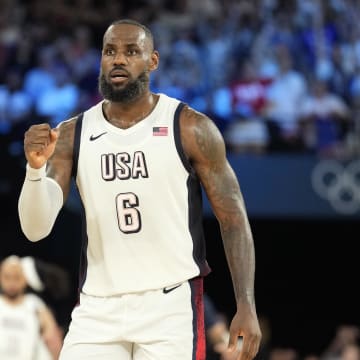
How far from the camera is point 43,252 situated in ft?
43.3

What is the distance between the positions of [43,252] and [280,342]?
4451 millimetres

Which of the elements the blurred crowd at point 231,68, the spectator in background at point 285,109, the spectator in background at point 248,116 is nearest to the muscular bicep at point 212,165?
the blurred crowd at point 231,68

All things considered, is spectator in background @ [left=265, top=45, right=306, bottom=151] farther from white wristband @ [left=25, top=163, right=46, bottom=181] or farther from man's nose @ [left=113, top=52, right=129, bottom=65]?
white wristband @ [left=25, top=163, right=46, bottom=181]

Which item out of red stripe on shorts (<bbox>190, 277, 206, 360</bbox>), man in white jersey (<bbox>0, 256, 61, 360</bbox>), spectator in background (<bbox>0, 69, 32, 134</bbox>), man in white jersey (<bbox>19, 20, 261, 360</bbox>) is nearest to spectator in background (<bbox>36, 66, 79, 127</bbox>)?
spectator in background (<bbox>0, 69, 32, 134</bbox>)

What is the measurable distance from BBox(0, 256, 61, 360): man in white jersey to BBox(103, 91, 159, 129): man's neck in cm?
405

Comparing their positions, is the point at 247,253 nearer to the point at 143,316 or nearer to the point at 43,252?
the point at 143,316

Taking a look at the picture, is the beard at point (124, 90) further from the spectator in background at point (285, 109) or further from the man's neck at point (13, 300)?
the spectator in background at point (285, 109)

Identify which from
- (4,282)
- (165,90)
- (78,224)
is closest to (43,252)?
(78,224)

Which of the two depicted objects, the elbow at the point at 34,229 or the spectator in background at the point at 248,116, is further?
the spectator in background at the point at 248,116

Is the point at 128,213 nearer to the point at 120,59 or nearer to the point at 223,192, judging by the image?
the point at 223,192

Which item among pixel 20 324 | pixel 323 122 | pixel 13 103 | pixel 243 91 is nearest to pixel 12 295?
pixel 20 324

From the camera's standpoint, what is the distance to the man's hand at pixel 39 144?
14.1ft

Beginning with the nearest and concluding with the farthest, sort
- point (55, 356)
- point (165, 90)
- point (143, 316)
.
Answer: point (143, 316)
point (55, 356)
point (165, 90)

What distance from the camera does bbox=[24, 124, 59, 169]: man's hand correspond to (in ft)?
14.1
